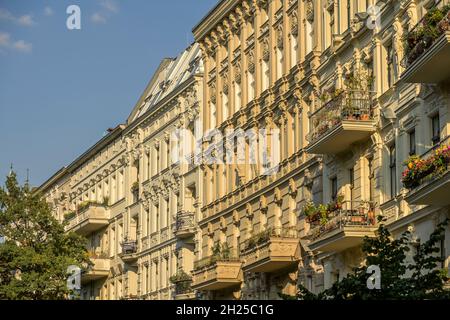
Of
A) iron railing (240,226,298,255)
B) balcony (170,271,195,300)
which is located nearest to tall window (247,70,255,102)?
iron railing (240,226,298,255)

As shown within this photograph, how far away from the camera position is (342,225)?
127 ft

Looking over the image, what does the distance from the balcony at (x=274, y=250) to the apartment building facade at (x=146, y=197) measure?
11.0 metres

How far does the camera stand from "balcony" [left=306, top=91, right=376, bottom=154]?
39.4 metres

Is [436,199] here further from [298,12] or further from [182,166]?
[182,166]

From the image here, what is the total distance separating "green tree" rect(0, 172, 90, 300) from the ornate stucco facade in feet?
18.7

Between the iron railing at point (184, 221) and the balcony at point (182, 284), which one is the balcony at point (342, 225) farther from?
the iron railing at point (184, 221)

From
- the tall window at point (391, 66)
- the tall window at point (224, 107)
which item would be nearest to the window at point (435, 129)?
the tall window at point (391, 66)

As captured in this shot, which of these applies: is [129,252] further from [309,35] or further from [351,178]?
[351,178]

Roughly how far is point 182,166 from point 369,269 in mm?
33673

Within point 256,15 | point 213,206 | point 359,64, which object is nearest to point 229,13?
point 256,15

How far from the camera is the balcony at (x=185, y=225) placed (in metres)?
60.4

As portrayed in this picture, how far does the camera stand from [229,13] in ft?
190

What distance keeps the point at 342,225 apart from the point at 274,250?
798cm

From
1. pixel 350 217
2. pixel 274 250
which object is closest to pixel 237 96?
pixel 274 250
